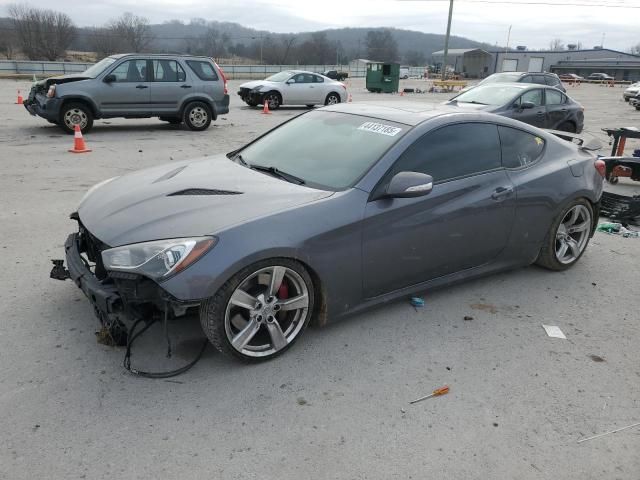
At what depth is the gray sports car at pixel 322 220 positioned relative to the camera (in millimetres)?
3082

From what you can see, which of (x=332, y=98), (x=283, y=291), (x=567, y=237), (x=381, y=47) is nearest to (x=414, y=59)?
(x=381, y=47)

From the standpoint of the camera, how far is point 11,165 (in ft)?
29.0

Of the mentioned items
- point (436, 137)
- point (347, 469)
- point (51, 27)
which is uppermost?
point (51, 27)

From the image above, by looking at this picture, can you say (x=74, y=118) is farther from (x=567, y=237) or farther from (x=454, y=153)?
(x=567, y=237)

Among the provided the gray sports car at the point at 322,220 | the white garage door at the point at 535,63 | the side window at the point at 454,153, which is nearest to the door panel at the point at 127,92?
the gray sports car at the point at 322,220

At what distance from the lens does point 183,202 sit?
3477 millimetres

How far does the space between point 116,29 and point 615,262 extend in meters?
66.3

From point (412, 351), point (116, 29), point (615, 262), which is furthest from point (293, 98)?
point (116, 29)

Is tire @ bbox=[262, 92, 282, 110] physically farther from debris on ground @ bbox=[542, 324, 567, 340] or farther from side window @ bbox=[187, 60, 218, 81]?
debris on ground @ bbox=[542, 324, 567, 340]

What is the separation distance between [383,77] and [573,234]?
2919cm

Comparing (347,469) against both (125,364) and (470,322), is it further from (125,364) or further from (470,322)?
(470,322)

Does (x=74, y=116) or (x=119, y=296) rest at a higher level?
(x=74, y=116)

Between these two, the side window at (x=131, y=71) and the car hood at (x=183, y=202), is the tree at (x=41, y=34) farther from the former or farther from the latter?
the car hood at (x=183, y=202)

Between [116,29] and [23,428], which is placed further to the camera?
[116,29]
